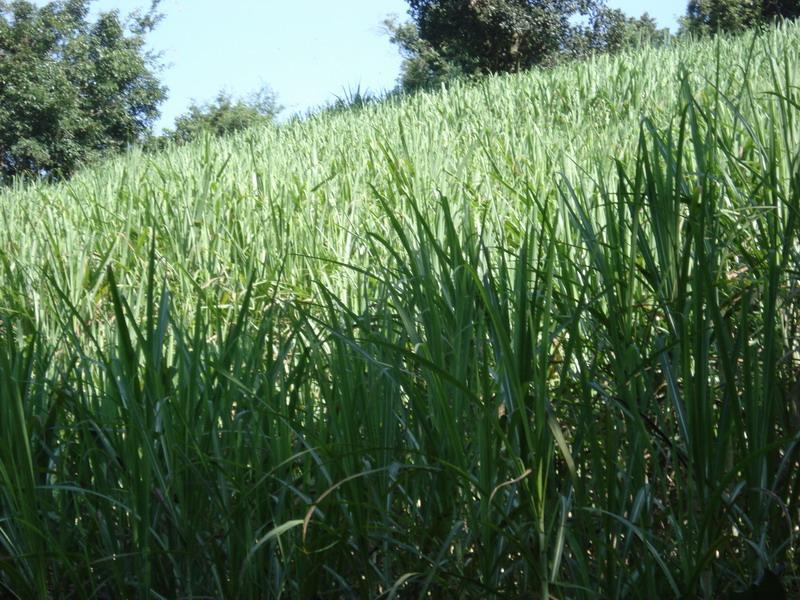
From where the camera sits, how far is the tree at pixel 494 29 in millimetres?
23750

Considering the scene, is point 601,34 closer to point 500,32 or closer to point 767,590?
point 500,32

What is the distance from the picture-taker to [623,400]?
158 centimetres

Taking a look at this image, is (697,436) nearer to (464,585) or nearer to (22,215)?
(464,585)

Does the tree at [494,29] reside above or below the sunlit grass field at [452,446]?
above

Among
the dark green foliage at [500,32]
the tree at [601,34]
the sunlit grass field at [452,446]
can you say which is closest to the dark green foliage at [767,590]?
the sunlit grass field at [452,446]

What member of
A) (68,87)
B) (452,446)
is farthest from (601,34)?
(452,446)

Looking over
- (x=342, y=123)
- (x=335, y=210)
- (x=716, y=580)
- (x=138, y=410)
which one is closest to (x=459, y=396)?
A: (x=716, y=580)

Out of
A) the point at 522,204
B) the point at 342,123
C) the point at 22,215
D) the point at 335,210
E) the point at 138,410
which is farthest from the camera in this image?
the point at 342,123

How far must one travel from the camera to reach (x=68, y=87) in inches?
1138

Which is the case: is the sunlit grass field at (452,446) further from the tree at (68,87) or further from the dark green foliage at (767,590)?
the tree at (68,87)

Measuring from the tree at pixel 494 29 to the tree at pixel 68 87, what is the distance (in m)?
9.93

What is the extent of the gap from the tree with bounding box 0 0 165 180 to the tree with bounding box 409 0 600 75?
9.93 meters

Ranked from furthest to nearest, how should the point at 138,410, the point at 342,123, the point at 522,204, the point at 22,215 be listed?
the point at 342,123, the point at 22,215, the point at 522,204, the point at 138,410

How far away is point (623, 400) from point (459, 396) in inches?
11.4
